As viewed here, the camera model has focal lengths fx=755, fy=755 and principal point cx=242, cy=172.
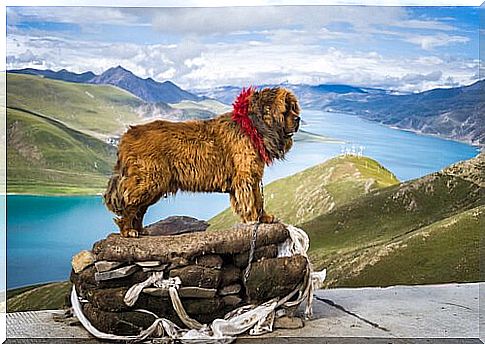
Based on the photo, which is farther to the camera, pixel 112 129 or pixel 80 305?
pixel 112 129

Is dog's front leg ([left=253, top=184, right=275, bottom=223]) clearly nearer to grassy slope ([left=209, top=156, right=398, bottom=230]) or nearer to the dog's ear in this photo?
the dog's ear

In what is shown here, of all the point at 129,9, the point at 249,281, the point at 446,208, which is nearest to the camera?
the point at 249,281

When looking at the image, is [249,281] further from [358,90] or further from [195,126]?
[358,90]

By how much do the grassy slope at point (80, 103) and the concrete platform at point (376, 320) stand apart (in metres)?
→ 1.15

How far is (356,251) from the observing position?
3.84 metres

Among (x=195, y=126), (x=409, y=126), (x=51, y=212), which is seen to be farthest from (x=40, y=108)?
(x=409, y=126)

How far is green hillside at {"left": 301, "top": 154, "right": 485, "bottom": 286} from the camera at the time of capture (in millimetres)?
3707

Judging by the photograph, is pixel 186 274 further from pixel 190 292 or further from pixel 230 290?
pixel 230 290

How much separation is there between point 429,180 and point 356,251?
0.51 m

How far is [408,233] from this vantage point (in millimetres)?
3816

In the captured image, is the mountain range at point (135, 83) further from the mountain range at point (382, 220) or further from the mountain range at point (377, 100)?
the mountain range at point (382, 220)

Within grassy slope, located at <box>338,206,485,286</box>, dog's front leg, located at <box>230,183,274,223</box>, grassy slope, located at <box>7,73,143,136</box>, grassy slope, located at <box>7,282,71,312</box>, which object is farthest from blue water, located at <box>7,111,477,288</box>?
dog's front leg, located at <box>230,183,274,223</box>

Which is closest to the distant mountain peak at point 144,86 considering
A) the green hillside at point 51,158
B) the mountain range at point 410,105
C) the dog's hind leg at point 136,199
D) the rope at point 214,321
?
the mountain range at point 410,105

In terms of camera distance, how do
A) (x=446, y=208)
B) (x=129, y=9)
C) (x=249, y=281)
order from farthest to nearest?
(x=446, y=208), (x=129, y=9), (x=249, y=281)
